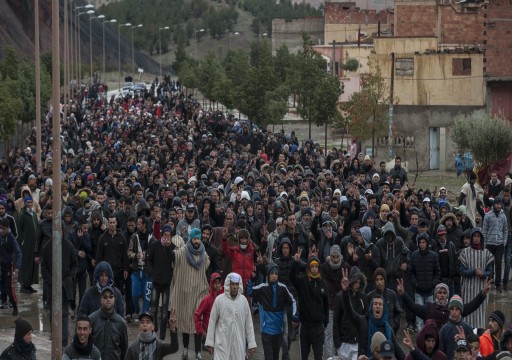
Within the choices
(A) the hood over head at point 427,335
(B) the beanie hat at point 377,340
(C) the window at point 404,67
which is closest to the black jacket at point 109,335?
(B) the beanie hat at point 377,340

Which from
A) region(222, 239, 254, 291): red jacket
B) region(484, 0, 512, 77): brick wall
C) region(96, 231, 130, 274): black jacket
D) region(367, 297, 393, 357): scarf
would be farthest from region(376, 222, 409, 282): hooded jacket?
region(484, 0, 512, 77): brick wall

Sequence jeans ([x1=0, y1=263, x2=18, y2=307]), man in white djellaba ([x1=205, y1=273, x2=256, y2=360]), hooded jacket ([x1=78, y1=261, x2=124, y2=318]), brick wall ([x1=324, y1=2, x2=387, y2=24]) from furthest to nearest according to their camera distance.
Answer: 1. brick wall ([x1=324, y1=2, x2=387, y2=24])
2. jeans ([x1=0, y1=263, x2=18, y2=307])
3. hooded jacket ([x1=78, y1=261, x2=124, y2=318])
4. man in white djellaba ([x1=205, y1=273, x2=256, y2=360])

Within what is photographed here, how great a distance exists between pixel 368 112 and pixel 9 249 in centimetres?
2856

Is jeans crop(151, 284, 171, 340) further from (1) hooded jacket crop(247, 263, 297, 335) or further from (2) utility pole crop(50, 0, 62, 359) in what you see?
(1) hooded jacket crop(247, 263, 297, 335)

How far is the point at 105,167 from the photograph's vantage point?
99.5 ft

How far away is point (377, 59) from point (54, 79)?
3412 cm

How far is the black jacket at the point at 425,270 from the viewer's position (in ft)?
57.2

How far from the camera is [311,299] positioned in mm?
15391

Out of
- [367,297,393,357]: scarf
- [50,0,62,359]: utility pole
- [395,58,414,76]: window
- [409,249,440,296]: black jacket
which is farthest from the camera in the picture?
[395,58,414,76]: window

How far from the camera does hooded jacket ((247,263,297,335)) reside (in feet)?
49.2

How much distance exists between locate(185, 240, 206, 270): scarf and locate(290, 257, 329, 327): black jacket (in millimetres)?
1342

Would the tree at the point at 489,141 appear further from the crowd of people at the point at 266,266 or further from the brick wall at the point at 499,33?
the brick wall at the point at 499,33

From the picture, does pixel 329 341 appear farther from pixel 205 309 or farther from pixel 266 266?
pixel 266 266

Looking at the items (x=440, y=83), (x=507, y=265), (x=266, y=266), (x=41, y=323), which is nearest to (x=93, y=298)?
(x=266, y=266)
